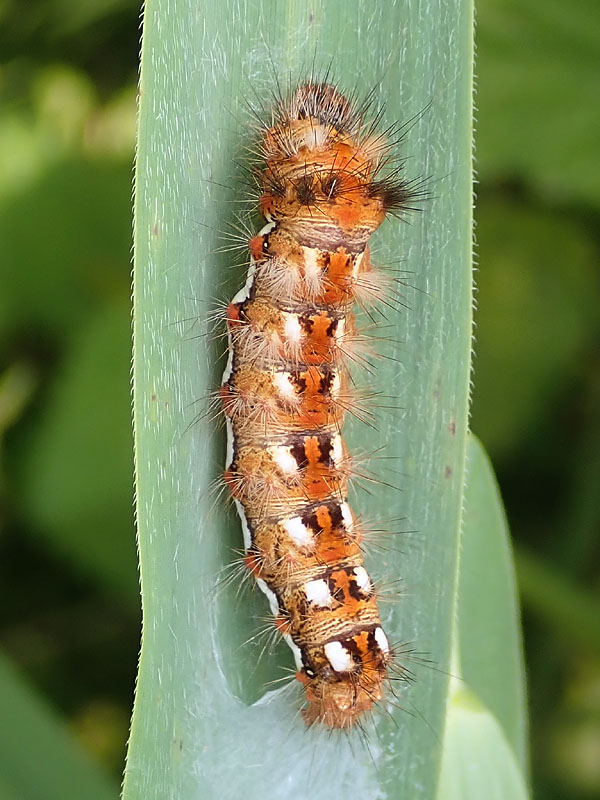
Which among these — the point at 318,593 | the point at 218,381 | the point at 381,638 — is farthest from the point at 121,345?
the point at 381,638

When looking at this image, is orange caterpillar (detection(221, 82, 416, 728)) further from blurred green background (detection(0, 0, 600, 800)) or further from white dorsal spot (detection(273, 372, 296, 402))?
blurred green background (detection(0, 0, 600, 800))

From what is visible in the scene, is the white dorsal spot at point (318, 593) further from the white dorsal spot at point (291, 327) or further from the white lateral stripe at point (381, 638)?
the white dorsal spot at point (291, 327)

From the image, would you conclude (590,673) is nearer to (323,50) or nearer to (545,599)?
(545,599)

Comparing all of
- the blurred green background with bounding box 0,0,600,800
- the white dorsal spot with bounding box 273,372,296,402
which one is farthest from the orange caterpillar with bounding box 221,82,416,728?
the blurred green background with bounding box 0,0,600,800

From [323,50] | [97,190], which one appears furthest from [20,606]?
[323,50]

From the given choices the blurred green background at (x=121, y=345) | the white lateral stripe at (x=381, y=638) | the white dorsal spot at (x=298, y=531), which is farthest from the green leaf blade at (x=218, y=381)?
the blurred green background at (x=121, y=345)

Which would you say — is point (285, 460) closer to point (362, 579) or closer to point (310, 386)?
point (310, 386)
